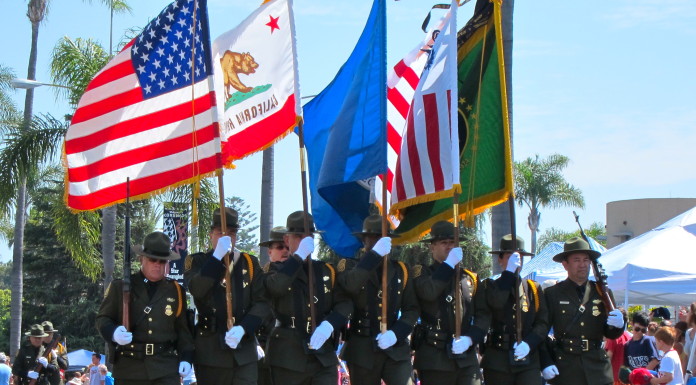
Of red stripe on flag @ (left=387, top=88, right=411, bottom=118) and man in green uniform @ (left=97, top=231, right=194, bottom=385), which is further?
red stripe on flag @ (left=387, top=88, right=411, bottom=118)

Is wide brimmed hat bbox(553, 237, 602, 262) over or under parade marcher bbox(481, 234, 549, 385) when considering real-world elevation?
over

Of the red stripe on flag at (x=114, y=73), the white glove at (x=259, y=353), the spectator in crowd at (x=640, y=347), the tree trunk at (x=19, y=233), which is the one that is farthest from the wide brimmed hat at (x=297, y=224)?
the tree trunk at (x=19, y=233)

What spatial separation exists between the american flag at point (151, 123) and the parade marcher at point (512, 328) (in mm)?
2645

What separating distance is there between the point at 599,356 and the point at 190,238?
10.8 m

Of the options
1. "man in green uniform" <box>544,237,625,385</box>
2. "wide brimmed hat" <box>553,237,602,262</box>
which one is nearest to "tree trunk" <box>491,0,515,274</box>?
"wide brimmed hat" <box>553,237,602,262</box>

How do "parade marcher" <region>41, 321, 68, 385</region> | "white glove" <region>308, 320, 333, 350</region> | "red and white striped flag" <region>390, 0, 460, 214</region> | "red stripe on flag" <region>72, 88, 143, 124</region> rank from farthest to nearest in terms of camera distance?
"parade marcher" <region>41, 321, 68, 385</region>
"red stripe on flag" <region>72, 88, 143, 124</region>
"red and white striped flag" <region>390, 0, 460, 214</region>
"white glove" <region>308, 320, 333, 350</region>

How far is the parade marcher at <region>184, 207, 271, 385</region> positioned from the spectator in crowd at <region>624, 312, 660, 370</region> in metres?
5.34

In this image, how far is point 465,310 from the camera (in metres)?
8.96

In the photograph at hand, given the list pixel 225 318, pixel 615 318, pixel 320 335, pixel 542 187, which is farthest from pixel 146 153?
pixel 542 187

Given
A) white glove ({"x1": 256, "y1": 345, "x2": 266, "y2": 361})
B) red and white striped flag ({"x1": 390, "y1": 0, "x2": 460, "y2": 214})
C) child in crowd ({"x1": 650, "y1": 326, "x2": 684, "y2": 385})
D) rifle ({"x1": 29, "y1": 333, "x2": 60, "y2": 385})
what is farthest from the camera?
rifle ({"x1": 29, "y1": 333, "x2": 60, "y2": 385})

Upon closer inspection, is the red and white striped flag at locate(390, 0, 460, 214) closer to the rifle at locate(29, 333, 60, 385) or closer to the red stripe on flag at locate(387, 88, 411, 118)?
the red stripe on flag at locate(387, 88, 411, 118)

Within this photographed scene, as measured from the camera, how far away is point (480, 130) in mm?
9766

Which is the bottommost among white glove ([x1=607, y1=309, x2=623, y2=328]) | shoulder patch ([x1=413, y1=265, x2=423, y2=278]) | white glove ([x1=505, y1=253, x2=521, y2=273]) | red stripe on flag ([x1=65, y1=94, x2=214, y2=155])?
white glove ([x1=607, y1=309, x2=623, y2=328])

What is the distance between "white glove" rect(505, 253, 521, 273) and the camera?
8.78 meters
